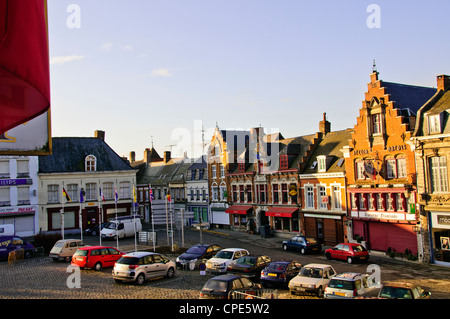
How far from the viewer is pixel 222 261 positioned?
77.7 ft

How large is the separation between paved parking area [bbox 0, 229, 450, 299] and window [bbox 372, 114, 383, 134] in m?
10.2

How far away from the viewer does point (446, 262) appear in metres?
26.4

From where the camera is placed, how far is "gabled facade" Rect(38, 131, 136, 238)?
4562 centimetres

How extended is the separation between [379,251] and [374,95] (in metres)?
12.8

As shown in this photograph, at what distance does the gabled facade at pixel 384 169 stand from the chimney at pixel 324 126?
26.9 ft

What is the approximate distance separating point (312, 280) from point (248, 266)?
16.0 feet

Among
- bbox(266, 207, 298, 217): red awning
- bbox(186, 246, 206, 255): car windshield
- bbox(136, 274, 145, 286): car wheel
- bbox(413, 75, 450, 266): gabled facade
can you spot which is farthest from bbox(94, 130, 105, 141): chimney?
bbox(413, 75, 450, 266): gabled facade

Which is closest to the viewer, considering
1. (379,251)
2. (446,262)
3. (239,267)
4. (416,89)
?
(239,267)

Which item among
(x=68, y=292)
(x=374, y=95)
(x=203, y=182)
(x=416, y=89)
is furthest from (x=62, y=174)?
(x=416, y=89)

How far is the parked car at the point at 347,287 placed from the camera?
16156 mm

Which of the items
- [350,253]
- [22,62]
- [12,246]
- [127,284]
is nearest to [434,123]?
[350,253]

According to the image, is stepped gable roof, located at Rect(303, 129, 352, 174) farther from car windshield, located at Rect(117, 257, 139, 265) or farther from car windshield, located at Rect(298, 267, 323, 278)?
car windshield, located at Rect(117, 257, 139, 265)

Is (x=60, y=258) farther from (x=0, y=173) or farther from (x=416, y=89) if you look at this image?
(x=416, y=89)
